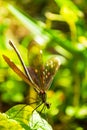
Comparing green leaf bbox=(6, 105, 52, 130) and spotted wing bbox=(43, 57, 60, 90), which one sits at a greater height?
spotted wing bbox=(43, 57, 60, 90)

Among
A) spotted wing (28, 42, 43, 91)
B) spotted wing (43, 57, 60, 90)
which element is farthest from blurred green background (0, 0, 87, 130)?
spotted wing (43, 57, 60, 90)

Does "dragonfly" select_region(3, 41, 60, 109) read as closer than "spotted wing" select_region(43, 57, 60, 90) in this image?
Yes

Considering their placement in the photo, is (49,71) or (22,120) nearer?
(22,120)

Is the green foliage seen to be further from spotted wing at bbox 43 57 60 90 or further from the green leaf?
spotted wing at bbox 43 57 60 90

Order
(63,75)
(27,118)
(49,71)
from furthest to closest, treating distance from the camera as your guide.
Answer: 1. (63,75)
2. (49,71)
3. (27,118)

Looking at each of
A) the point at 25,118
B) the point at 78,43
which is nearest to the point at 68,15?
the point at 78,43

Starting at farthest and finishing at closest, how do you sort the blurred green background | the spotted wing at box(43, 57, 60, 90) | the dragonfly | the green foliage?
the blurred green background, the spotted wing at box(43, 57, 60, 90), the dragonfly, the green foliage

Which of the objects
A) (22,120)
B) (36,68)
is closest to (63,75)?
(36,68)

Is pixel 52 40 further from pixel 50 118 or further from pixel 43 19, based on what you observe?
pixel 43 19

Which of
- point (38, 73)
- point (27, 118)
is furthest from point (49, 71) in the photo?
point (27, 118)

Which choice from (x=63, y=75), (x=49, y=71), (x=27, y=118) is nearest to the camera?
(x=27, y=118)

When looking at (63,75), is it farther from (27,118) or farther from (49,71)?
(27,118)

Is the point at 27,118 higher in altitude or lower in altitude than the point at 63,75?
higher
